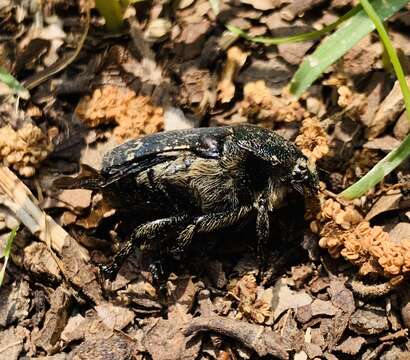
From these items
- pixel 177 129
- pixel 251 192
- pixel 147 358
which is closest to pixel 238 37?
pixel 177 129

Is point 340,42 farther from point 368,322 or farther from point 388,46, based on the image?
point 368,322

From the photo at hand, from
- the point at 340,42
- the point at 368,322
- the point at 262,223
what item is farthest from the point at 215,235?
the point at 340,42

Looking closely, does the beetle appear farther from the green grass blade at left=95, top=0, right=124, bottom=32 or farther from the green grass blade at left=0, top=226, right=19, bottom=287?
the green grass blade at left=95, top=0, right=124, bottom=32

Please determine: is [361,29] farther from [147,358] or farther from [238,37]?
[147,358]

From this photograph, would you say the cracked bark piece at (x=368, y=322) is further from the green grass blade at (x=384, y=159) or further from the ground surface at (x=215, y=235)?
the green grass blade at (x=384, y=159)

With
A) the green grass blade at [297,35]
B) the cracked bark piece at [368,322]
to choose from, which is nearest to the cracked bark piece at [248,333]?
the cracked bark piece at [368,322]
